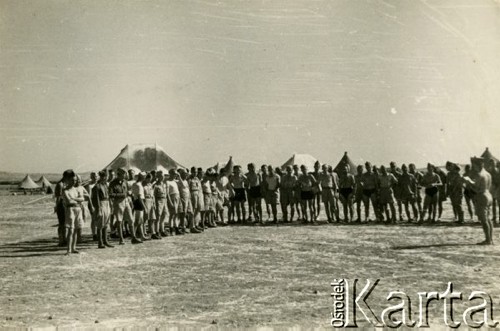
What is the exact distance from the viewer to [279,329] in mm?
5637

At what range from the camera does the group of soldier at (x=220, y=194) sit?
34.2ft

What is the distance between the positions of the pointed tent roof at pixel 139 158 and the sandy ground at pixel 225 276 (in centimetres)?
868

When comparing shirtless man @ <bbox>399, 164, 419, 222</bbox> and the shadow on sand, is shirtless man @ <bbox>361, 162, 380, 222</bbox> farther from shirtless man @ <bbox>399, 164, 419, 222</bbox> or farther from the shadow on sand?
the shadow on sand

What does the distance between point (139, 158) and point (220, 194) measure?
6.59 m

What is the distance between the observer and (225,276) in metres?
7.58

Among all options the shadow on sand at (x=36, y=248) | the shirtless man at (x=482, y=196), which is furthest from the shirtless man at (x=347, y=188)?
the shadow on sand at (x=36, y=248)

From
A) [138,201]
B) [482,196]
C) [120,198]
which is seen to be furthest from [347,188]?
[120,198]

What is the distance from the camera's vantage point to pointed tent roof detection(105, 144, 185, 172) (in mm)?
20083

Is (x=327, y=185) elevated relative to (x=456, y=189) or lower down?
elevated

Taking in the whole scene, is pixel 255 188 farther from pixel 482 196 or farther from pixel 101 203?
pixel 482 196

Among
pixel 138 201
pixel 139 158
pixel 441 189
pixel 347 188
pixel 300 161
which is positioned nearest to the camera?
pixel 138 201

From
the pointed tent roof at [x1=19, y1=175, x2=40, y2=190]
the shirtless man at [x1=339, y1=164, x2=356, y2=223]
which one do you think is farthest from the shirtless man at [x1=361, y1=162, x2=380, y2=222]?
the pointed tent roof at [x1=19, y1=175, x2=40, y2=190]

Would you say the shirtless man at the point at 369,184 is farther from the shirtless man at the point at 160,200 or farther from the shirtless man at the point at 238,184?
the shirtless man at the point at 160,200

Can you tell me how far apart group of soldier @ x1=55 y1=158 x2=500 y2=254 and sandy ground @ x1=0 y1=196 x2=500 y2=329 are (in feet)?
2.68
